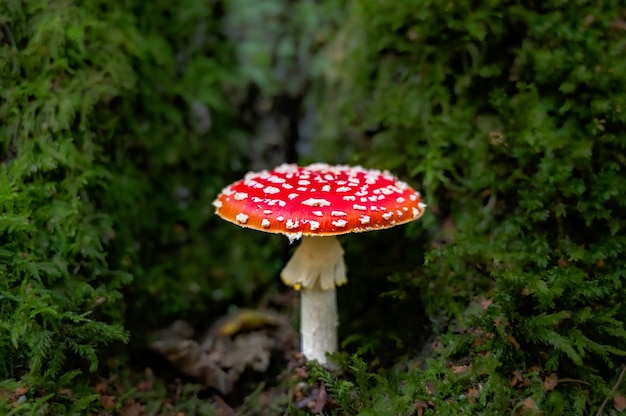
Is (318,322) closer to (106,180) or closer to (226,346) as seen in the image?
(226,346)

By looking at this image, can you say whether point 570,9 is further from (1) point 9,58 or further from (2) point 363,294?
(1) point 9,58

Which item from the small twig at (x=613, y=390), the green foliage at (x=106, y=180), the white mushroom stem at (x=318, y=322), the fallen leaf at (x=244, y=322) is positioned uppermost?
the green foliage at (x=106, y=180)

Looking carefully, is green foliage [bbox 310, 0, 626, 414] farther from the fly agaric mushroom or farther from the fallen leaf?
the fallen leaf

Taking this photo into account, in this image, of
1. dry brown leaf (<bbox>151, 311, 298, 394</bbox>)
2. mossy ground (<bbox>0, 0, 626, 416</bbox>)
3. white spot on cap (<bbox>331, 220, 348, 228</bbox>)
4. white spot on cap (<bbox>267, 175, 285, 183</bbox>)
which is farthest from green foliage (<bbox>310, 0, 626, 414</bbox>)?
dry brown leaf (<bbox>151, 311, 298, 394</bbox>)

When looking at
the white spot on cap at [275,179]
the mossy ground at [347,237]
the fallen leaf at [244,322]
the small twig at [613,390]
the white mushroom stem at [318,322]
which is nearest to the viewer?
the small twig at [613,390]

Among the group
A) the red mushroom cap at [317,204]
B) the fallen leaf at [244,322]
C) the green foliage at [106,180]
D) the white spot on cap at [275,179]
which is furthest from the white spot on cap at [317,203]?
the fallen leaf at [244,322]

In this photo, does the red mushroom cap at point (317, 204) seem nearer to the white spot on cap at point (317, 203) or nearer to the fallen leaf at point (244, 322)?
the white spot on cap at point (317, 203)
